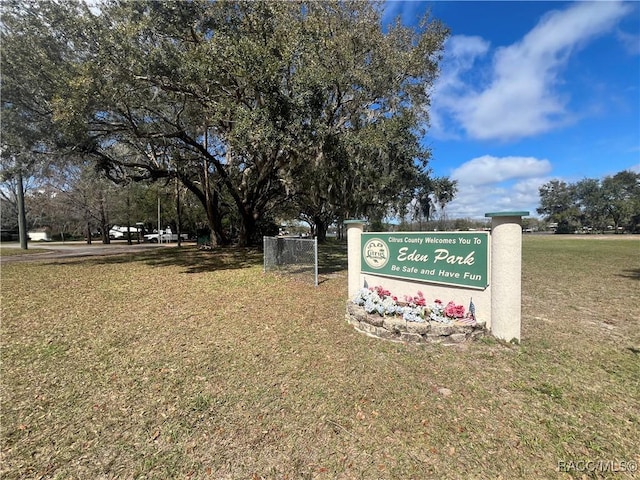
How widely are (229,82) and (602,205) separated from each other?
275ft

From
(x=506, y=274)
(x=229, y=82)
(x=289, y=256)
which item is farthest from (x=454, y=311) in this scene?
(x=229, y=82)

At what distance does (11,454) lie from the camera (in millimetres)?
2252

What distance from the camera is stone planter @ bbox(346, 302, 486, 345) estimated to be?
409 centimetres

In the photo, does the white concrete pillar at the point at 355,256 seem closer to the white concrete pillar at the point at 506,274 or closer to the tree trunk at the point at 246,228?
the white concrete pillar at the point at 506,274

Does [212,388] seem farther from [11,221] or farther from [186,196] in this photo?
[11,221]

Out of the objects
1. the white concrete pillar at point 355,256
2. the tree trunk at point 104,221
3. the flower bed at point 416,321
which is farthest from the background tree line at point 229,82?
the tree trunk at point 104,221

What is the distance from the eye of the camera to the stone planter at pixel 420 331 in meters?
4.09

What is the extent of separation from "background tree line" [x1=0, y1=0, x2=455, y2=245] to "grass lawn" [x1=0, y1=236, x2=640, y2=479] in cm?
544

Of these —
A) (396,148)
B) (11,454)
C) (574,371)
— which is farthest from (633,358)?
(396,148)

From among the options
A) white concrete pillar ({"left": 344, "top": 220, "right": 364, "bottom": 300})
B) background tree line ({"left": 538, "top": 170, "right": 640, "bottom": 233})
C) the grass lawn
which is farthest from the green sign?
background tree line ({"left": 538, "top": 170, "right": 640, "bottom": 233})

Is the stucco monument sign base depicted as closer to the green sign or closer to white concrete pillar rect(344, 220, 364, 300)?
the green sign

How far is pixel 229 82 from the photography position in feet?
27.8

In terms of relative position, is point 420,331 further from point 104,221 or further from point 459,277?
point 104,221

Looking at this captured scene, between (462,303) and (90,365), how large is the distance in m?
4.81
